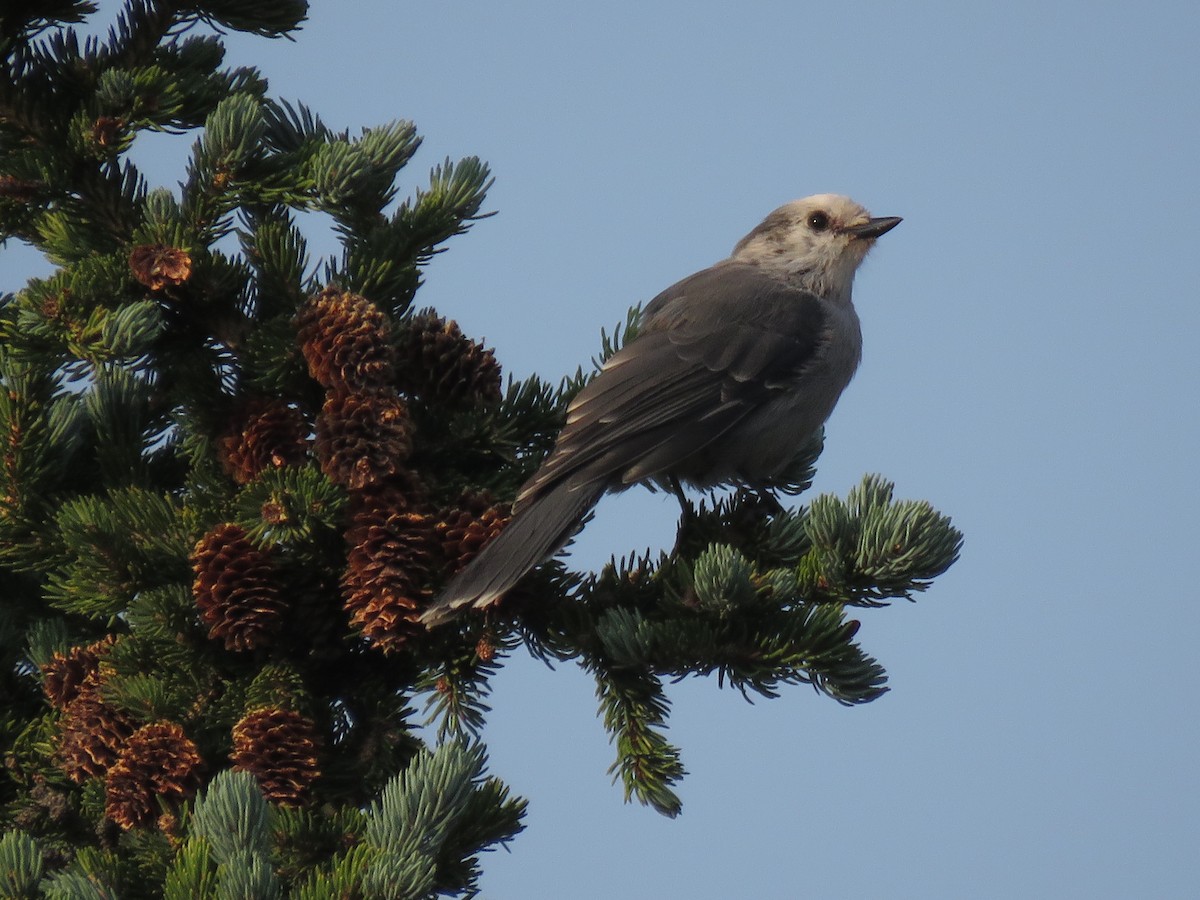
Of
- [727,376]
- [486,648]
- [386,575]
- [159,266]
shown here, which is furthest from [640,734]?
[727,376]

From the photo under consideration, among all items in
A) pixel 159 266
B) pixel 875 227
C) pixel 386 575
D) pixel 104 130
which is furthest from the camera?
pixel 875 227

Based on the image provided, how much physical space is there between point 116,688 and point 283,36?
160cm

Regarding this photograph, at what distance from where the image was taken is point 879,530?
2613mm

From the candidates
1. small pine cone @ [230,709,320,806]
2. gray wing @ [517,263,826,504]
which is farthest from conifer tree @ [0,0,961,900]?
gray wing @ [517,263,826,504]

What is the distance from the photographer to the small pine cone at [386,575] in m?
2.46

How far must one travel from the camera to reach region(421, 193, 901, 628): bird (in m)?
3.38

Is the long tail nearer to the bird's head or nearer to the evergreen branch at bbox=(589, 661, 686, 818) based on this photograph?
the evergreen branch at bbox=(589, 661, 686, 818)

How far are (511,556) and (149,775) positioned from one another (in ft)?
2.52

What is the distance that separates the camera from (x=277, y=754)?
2.25m

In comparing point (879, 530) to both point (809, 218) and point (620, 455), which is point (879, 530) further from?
point (809, 218)

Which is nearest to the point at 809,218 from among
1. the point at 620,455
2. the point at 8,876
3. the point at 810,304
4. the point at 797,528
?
the point at 810,304

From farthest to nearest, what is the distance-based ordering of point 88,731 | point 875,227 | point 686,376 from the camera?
point 875,227
point 686,376
point 88,731

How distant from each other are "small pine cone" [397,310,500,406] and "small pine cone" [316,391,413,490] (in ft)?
1.01

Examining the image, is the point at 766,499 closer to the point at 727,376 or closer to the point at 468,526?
the point at 727,376
